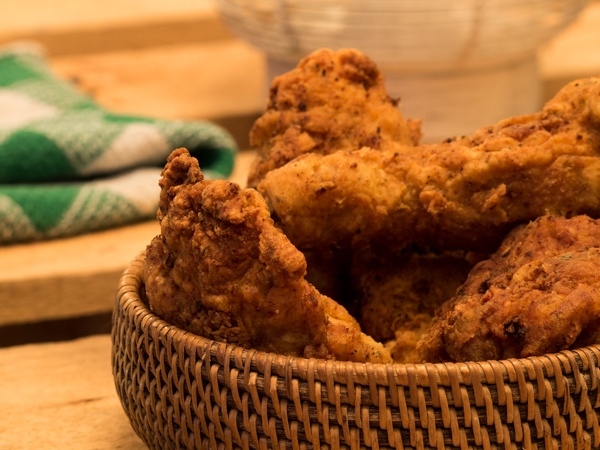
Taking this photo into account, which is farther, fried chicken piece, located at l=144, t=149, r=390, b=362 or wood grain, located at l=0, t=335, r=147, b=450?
wood grain, located at l=0, t=335, r=147, b=450

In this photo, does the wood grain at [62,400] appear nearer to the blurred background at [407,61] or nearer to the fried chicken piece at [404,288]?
the fried chicken piece at [404,288]

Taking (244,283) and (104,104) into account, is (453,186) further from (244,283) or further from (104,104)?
(104,104)

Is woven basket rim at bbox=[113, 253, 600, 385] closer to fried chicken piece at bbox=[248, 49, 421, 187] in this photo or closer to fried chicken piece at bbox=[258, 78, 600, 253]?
fried chicken piece at bbox=[258, 78, 600, 253]

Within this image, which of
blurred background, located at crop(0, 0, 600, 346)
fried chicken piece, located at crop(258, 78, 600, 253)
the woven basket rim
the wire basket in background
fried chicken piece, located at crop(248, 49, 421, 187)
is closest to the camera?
the woven basket rim

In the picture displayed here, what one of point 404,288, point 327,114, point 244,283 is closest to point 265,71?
point 327,114

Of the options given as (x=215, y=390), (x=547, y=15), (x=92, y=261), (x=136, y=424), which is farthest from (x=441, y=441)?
(x=547, y=15)

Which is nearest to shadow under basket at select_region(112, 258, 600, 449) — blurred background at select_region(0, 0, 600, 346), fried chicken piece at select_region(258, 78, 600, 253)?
fried chicken piece at select_region(258, 78, 600, 253)
